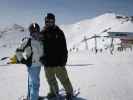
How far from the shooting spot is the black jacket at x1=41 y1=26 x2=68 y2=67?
616 centimetres

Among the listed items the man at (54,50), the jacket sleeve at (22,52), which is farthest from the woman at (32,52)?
the man at (54,50)

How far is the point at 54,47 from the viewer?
6.21 metres

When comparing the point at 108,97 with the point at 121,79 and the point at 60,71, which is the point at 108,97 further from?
the point at 121,79

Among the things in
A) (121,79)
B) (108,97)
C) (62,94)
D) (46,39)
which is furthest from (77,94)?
(121,79)

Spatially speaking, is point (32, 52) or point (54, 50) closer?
point (32, 52)

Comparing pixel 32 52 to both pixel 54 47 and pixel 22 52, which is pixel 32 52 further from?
pixel 54 47

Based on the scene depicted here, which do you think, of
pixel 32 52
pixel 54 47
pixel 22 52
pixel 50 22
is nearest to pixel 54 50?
pixel 54 47

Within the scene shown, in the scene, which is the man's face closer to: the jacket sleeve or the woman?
the woman

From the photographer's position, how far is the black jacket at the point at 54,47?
616 cm

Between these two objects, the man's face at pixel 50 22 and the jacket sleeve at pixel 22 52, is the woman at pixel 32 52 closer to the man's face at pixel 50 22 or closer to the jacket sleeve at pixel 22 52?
the jacket sleeve at pixel 22 52

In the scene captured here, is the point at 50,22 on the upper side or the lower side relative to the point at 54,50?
upper

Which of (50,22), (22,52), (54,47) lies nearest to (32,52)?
(22,52)

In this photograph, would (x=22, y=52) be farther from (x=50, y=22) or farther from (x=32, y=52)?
(x=50, y=22)

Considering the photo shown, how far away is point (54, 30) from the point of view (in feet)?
20.3
